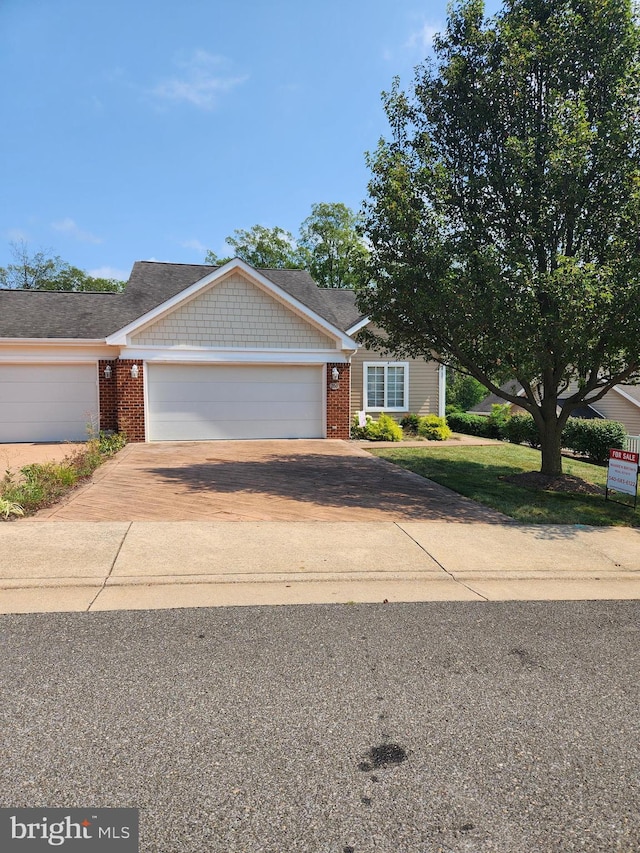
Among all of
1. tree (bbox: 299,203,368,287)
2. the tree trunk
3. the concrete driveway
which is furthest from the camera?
tree (bbox: 299,203,368,287)

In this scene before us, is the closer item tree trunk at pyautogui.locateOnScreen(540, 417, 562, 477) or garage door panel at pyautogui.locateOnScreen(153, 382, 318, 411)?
tree trunk at pyautogui.locateOnScreen(540, 417, 562, 477)

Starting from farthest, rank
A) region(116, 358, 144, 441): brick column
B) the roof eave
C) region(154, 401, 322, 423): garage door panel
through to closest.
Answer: region(154, 401, 322, 423): garage door panel → region(116, 358, 144, 441): brick column → the roof eave

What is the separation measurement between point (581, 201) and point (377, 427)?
9.80 meters

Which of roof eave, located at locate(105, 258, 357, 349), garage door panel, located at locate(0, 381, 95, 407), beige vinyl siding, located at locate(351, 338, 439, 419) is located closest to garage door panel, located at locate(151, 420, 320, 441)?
garage door panel, located at locate(0, 381, 95, 407)

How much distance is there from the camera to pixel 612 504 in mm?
9258

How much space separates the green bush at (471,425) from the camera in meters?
23.2

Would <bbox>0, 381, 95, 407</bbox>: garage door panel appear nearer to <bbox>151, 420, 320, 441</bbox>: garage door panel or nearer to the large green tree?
<bbox>151, 420, 320, 441</bbox>: garage door panel

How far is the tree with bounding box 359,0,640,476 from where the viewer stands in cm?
830

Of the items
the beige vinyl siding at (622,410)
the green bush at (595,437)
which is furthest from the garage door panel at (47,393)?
the beige vinyl siding at (622,410)

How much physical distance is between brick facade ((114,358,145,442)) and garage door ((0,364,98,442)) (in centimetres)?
109

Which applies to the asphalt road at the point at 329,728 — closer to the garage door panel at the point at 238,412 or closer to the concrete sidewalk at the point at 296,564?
the concrete sidewalk at the point at 296,564

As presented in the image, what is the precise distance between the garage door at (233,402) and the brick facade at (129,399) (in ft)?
0.95

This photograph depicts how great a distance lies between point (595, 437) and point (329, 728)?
17.3 meters

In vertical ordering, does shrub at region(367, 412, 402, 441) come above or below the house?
below
